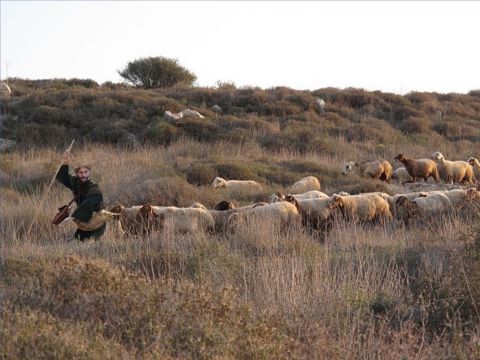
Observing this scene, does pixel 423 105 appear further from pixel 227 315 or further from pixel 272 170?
pixel 227 315

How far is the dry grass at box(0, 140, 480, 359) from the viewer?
543 centimetres

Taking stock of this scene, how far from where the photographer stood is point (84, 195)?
11055 millimetres

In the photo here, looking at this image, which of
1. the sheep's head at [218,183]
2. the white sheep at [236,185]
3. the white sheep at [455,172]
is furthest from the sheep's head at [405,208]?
the white sheep at [455,172]

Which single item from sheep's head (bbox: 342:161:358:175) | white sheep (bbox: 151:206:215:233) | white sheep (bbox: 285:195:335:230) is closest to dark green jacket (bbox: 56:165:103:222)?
white sheep (bbox: 151:206:215:233)

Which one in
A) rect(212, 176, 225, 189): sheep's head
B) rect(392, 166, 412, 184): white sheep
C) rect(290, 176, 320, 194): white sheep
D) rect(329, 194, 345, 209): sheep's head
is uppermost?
rect(329, 194, 345, 209): sheep's head

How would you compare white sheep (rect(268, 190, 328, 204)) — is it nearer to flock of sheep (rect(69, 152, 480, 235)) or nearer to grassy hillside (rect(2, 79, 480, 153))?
flock of sheep (rect(69, 152, 480, 235))

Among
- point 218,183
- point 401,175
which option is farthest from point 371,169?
point 218,183

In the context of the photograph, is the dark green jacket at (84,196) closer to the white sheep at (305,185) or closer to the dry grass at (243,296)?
the dry grass at (243,296)

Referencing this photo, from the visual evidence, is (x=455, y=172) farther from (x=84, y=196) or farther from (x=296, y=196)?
(x=84, y=196)

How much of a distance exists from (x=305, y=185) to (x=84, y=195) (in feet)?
29.5

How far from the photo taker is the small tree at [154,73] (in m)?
43.3

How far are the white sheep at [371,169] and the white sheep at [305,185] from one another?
2033 mm

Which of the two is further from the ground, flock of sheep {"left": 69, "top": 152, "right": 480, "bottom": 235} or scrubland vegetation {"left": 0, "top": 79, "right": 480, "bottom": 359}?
scrubland vegetation {"left": 0, "top": 79, "right": 480, "bottom": 359}

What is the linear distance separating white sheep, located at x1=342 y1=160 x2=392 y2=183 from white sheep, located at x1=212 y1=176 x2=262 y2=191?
363cm
